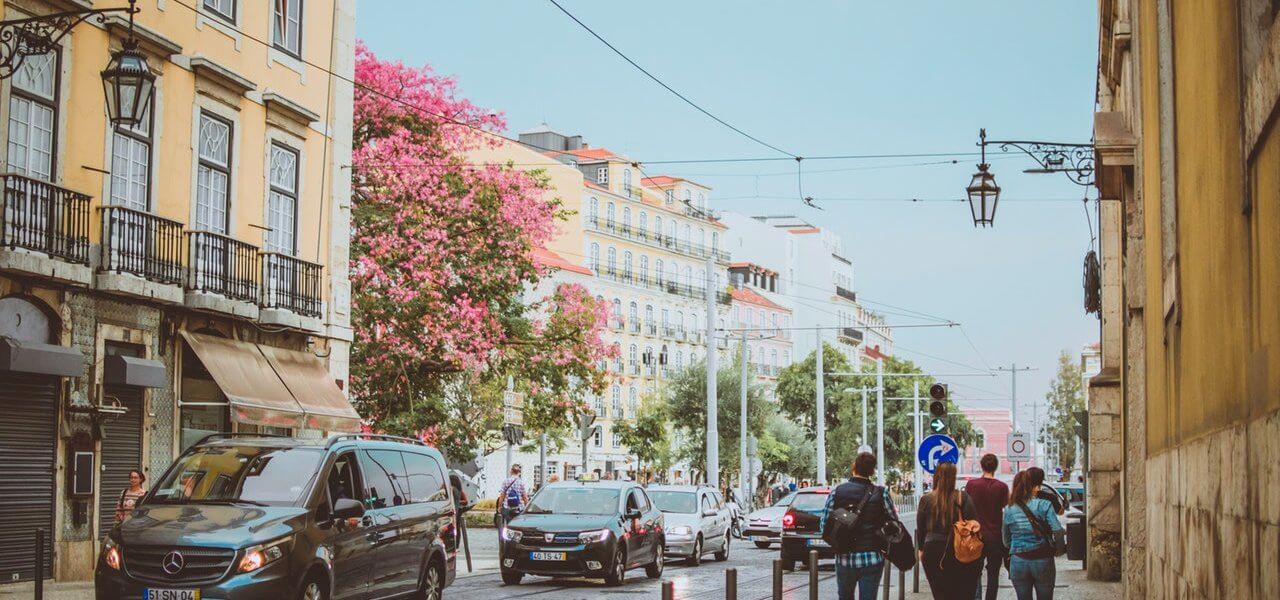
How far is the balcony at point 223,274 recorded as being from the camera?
2425 cm

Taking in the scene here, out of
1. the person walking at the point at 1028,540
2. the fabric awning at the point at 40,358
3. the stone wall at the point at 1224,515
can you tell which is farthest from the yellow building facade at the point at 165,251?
the stone wall at the point at 1224,515

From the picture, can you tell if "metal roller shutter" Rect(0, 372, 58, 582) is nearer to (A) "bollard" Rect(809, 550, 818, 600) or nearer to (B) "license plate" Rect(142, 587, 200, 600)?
(B) "license plate" Rect(142, 587, 200, 600)

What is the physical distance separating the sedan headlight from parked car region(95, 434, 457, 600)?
0.01 m

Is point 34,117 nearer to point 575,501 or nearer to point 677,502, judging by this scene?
point 575,501

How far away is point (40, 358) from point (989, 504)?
1208 cm

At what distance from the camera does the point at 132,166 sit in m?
23.4

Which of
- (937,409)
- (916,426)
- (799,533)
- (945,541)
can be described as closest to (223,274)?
(799,533)

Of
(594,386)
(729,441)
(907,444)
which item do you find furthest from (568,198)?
(594,386)

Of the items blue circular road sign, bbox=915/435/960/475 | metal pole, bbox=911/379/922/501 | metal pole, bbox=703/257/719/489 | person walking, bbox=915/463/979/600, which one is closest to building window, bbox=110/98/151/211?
blue circular road sign, bbox=915/435/960/475

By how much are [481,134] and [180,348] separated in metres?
13.6

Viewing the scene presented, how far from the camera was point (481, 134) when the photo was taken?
120ft

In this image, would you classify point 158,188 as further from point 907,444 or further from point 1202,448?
point 907,444

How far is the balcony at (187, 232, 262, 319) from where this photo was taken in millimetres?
24250

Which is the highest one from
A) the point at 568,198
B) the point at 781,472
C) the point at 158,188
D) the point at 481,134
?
the point at 568,198
